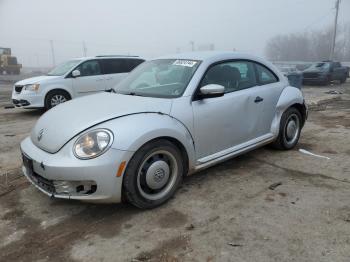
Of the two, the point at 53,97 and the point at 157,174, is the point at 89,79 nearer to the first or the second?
the point at 53,97

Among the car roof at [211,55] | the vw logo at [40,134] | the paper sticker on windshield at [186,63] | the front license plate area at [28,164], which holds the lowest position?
the front license plate area at [28,164]

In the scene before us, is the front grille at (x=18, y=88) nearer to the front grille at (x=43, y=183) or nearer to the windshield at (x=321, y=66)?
the front grille at (x=43, y=183)

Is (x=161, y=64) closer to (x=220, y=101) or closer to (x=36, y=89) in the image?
(x=220, y=101)

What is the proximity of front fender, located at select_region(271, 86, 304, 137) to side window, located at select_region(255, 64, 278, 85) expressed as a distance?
26cm

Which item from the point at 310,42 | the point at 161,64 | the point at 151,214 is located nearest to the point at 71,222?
the point at 151,214

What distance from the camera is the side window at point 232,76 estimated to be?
415 centimetres

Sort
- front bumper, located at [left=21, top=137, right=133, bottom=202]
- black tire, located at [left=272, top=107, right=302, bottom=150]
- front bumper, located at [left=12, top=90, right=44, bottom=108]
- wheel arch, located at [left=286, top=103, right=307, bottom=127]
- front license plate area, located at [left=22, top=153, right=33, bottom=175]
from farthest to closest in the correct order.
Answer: front bumper, located at [left=12, top=90, right=44, bottom=108]
wheel arch, located at [left=286, top=103, right=307, bottom=127]
black tire, located at [left=272, top=107, right=302, bottom=150]
front license plate area, located at [left=22, top=153, right=33, bottom=175]
front bumper, located at [left=21, top=137, right=133, bottom=202]

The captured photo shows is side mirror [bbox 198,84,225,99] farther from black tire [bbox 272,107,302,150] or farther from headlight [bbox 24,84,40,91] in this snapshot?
headlight [bbox 24,84,40,91]

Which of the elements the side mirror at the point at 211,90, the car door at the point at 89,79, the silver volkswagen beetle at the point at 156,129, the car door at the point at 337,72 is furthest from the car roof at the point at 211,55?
the car door at the point at 337,72

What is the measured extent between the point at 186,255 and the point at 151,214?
77 centimetres

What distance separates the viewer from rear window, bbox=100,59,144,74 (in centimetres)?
1043

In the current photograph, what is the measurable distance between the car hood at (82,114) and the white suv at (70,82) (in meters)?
6.05

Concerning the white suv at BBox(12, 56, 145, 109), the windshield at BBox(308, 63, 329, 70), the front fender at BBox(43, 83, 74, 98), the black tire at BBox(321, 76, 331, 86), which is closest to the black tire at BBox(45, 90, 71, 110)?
the white suv at BBox(12, 56, 145, 109)

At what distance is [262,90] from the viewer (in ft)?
15.3
